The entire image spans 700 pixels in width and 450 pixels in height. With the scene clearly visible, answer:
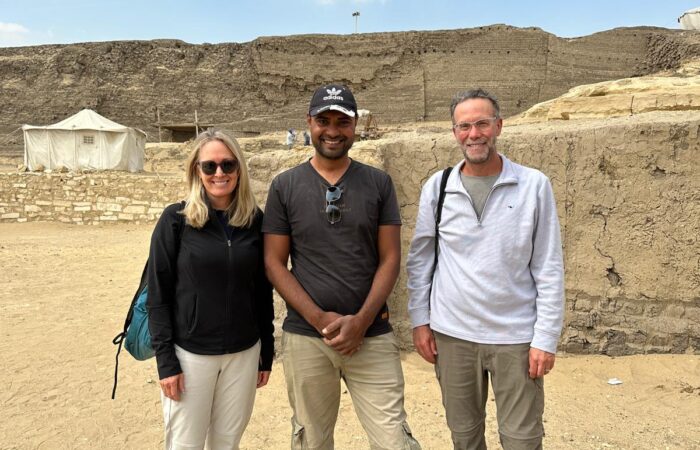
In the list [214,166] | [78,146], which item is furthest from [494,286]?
[78,146]

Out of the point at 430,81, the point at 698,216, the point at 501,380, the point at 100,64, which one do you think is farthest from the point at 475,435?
the point at 100,64

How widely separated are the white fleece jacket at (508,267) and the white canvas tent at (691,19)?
1439 inches

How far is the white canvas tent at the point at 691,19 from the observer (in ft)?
99.1

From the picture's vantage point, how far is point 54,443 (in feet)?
9.05

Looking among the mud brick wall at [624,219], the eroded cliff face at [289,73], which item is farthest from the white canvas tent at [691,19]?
the mud brick wall at [624,219]

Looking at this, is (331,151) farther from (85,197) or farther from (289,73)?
(289,73)

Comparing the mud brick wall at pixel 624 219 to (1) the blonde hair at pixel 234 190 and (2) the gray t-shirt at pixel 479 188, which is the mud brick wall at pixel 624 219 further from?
(1) the blonde hair at pixel 234 190

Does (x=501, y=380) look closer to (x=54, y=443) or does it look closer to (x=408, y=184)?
(x=408, y=184)

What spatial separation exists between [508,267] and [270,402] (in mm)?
1987

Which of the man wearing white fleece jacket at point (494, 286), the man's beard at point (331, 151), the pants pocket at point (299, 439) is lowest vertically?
the pants pocket at point (299, 439)

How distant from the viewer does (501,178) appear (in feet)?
5.90

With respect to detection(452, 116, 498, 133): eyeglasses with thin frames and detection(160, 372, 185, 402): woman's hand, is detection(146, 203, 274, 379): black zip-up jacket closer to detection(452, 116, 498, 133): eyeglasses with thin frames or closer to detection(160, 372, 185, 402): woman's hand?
detection(160, 372, 185, 402): woman's hand

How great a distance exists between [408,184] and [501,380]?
1852mm

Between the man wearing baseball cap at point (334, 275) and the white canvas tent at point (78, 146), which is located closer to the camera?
the man wearing baseball cap at point (334, 275)
